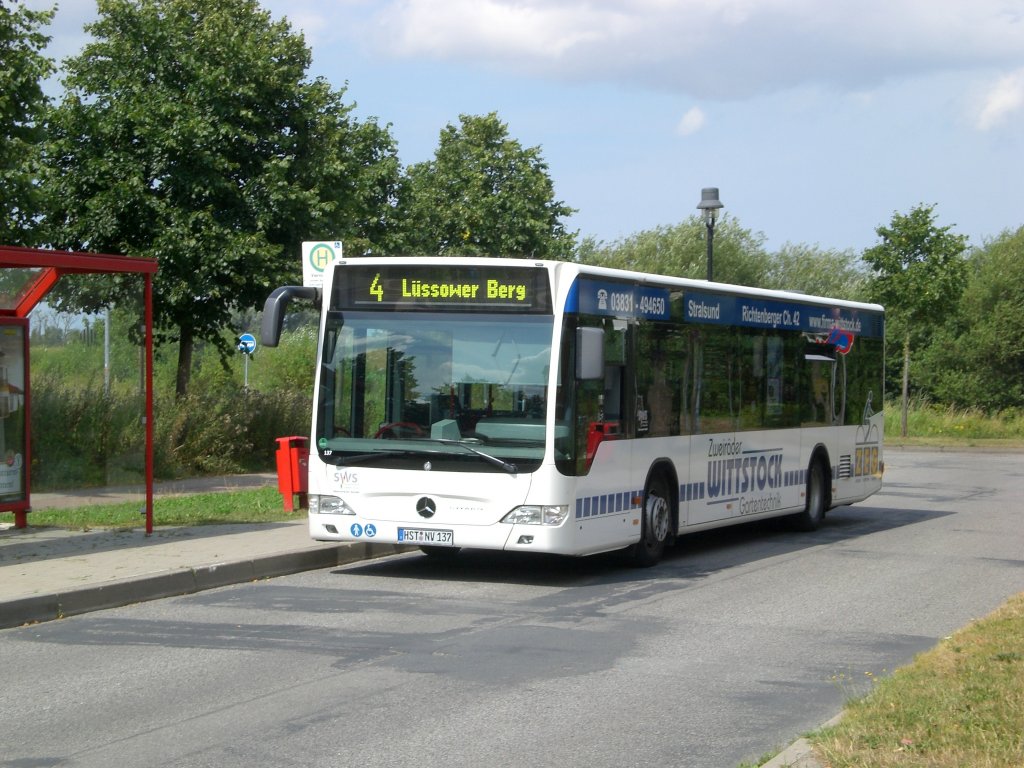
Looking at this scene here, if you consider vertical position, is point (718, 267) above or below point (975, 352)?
above

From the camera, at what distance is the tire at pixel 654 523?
13.1 meters

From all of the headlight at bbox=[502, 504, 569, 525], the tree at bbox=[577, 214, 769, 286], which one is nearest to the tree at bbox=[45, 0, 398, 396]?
the headlight at bbox=[502, 504, 569, 525]

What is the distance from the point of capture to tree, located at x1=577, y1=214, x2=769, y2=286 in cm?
6756

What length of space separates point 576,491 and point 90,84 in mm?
15828

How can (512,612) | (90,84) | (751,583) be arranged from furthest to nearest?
(90,84) → (751,583) → (512,612)

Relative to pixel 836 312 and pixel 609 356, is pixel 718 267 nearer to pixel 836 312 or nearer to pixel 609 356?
pixel 836 312

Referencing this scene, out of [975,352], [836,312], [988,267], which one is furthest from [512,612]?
[988,267]

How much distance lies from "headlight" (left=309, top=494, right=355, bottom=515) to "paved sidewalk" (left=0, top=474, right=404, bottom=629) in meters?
0.74

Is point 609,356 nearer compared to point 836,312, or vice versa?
point 609,356

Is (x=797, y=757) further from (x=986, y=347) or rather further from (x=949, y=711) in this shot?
(x=986, y=347)

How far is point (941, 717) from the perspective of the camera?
6316 millimetres

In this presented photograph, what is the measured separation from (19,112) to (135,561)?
10642mm

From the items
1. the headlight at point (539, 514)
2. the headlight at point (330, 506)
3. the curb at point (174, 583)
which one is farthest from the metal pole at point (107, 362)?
the headlight at point (539, 514)

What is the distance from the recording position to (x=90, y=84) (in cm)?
2375
